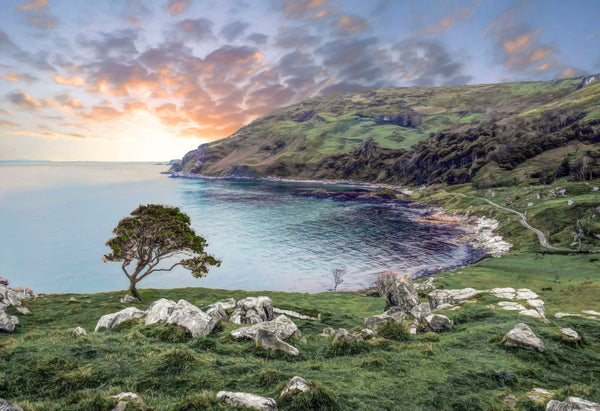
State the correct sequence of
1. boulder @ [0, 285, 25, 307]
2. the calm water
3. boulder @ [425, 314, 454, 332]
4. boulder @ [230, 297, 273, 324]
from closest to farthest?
boulder @ [425, 314, 454, 332], boulder @ [230, 297, 273, 324], boulder @ [0, 285, 25, 307], the calm water

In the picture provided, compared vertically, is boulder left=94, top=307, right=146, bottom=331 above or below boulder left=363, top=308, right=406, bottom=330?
above

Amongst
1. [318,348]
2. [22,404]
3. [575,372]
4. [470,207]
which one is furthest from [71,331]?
[470,207]

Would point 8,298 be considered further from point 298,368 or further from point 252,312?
point 298,368

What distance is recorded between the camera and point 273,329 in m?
19.5

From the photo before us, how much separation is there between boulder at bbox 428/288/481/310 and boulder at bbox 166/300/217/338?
2913cm

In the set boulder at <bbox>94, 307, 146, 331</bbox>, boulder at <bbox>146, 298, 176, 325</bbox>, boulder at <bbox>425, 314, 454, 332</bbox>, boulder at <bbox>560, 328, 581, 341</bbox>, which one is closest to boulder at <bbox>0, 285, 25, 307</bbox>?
boulder at <bbox>94, 307, 146, 331</bbox>

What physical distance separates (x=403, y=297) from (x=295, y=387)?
2305 centimetres

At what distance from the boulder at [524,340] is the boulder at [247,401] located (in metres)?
16.9

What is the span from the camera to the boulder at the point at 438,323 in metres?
23.7

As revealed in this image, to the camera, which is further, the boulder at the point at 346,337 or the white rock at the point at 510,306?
the white rock at the point at 510,306

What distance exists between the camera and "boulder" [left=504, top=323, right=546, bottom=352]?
58.0ft

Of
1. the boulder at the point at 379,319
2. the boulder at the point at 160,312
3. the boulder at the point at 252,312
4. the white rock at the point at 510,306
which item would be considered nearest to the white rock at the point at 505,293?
the white rock at the point at 510,306

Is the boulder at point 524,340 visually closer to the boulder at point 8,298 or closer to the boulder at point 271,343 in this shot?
the boulder at point 271,343

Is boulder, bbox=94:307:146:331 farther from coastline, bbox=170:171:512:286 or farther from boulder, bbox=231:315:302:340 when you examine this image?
coastline, bbox=170:171:512:286
